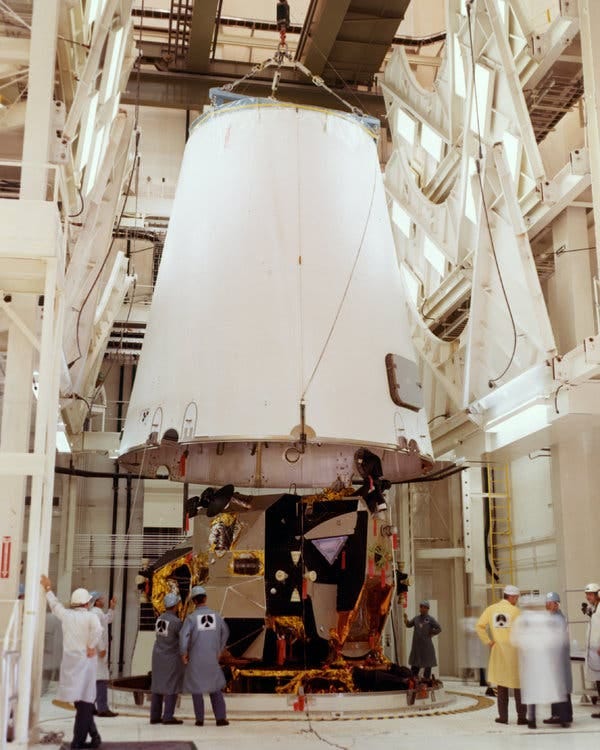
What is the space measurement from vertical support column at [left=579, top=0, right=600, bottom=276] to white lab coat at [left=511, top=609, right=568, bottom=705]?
4.39 metres

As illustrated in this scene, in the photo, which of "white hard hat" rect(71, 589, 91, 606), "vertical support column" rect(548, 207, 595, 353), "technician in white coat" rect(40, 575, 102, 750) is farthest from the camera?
"vertical support column" rect(548, 207, 595, 353)

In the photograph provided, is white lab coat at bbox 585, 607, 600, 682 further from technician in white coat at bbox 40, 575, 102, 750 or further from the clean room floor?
technician in white coat at bbox 40, 575, 102, 750

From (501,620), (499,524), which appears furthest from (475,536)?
(501,620)

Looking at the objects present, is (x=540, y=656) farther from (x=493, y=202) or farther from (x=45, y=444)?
(x=493, y=202)

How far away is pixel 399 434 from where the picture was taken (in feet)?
38.8

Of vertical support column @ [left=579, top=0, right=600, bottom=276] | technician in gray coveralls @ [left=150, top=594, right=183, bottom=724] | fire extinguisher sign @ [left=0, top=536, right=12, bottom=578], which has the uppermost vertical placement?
vertical support column @ [left=579, top=0, right=600, bottom=276]

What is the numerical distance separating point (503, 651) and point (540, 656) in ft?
1.38

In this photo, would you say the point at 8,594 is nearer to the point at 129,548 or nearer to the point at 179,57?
the point at 129,548

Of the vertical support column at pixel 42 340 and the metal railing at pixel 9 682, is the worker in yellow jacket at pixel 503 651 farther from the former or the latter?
the metal railing at pixel 9 682

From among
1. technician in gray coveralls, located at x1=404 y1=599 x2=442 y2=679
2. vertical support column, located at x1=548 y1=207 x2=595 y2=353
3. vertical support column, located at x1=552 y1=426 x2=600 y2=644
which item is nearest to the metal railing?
technician in gray coveralls, located at x1=404 y1=599 x2=442 y2=679

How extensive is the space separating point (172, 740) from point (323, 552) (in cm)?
439

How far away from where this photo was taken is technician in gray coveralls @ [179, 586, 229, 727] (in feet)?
29.4

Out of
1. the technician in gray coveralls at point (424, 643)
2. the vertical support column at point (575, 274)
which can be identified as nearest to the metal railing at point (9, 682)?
the technician in gray coveralls at point (424, 643)

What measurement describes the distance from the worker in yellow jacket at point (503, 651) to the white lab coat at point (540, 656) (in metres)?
0.09
